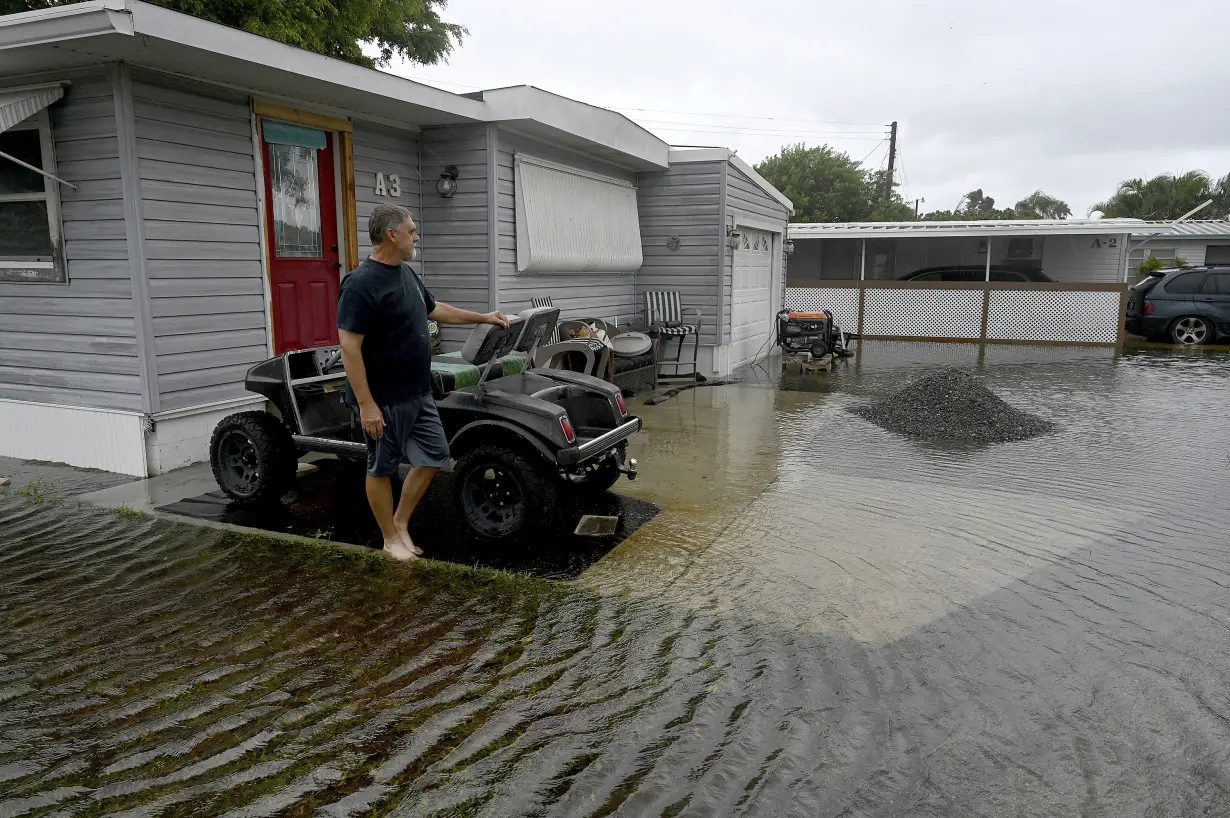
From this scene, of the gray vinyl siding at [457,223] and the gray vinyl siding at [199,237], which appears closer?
the gray vinyl siding at [199,237]

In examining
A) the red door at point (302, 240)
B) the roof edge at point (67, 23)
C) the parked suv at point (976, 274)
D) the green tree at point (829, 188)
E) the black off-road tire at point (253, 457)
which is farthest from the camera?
the green tree at point (829, 188)

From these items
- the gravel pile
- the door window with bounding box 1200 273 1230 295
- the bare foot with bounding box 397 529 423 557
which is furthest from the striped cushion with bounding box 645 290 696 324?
the door window with bounding box 1200 273 1230 295

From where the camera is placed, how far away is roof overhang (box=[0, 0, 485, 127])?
16.4ft

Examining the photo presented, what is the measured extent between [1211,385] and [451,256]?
9453mm

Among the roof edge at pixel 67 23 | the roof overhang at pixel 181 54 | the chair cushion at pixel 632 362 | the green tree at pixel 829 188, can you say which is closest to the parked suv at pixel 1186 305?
the chair cushion at pixel 632 362

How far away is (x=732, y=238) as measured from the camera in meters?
12.0

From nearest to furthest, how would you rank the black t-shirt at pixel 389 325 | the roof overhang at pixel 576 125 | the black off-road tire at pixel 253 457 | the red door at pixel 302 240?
1. the black t-shirt at pixel 389 325
2. the black off-road tire at pixel 253 457
3. the red door at pixel 302 240
4. the roof overhang at pixel 576 125

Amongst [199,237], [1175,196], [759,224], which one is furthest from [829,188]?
[199,237]

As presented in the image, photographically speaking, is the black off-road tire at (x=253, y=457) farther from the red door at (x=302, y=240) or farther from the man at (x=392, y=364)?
the red door at (x=302, y=240)

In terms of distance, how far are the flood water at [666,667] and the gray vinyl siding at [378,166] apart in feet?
11.9

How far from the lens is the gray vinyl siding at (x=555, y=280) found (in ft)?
28.3

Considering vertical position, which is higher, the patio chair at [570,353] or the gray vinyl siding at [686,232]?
the gray vinyl siding at [686,232]

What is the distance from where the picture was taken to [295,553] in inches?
177

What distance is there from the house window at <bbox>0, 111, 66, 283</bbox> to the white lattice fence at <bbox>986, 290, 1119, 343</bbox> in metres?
16.6
